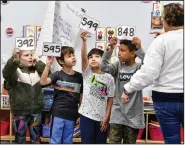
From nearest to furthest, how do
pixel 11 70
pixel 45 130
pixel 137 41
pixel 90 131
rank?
pixel 137 41, pixel 90 131, pixel 11 70, pixel 45 130

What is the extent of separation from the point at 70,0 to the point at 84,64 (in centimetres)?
155

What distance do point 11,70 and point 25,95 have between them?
0.26 meters

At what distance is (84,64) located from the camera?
8.88ft

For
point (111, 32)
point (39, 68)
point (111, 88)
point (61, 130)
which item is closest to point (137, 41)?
point (111, 88)

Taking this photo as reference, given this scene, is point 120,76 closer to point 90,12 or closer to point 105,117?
point 105,117

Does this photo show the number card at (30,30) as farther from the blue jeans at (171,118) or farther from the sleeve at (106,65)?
the blue jeans at (171,118)

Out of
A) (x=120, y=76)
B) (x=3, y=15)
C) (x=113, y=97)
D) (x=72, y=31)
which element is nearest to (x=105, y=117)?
(x=113, y=97)

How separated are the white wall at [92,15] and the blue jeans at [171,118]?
2089mm

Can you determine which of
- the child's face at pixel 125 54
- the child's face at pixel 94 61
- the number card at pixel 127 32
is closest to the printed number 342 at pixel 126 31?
the number card at pixel 127 32

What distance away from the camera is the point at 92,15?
408 cm

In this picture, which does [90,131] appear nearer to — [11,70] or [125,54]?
[125,54]

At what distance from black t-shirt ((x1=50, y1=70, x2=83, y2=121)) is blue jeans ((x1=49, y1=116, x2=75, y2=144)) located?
0.04 m

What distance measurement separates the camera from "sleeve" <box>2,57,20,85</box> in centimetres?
284

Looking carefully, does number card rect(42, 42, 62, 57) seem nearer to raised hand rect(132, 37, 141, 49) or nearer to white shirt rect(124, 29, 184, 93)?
raised hand rect(132, 37, 141, 49)
